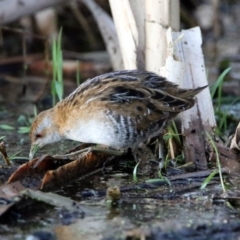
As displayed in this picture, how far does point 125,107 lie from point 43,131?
2.56 feet

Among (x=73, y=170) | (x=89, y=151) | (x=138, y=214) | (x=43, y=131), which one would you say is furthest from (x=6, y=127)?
(x=138, y=214)

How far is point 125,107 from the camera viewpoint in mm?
5340

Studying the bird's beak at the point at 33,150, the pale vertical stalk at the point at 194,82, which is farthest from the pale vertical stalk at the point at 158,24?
the bird's beak at the point at 33,150

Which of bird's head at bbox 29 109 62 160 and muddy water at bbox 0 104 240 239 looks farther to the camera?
bird's head at bbox 29 109 62 160

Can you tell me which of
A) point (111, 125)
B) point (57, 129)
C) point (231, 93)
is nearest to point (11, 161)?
point (57, 129)

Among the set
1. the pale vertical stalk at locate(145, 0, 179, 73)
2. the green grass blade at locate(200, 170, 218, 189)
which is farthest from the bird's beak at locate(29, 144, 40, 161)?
the green grass blade at locate(200, 170, 218, 189)

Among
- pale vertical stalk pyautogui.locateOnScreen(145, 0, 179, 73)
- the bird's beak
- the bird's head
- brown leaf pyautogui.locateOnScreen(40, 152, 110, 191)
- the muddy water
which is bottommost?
the muddy water

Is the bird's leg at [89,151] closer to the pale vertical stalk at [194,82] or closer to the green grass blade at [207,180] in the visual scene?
the pale vertical stalk at [194,82]

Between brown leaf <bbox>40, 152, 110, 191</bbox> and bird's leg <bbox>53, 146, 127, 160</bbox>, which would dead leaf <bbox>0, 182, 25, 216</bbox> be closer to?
brown leaf <bbox>40, 152, 110, 191</bbox>

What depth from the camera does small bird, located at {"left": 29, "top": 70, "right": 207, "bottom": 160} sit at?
5316 millimetres

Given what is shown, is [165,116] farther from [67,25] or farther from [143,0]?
[67,25]

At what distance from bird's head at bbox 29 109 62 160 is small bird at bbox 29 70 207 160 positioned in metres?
0.23

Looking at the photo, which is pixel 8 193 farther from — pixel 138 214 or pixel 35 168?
pixel 138 214

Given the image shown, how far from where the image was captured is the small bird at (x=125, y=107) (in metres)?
5.32
